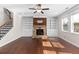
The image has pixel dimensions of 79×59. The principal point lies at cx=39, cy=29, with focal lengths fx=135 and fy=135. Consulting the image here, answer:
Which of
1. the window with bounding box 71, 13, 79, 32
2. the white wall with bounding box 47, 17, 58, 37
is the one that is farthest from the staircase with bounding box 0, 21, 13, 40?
the white wall with bounding box 47, 17, 58, 37

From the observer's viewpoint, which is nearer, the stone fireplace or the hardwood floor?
the hardwood floor

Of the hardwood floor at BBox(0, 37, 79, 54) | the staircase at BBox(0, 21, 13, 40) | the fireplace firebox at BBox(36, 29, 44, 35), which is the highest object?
the staircase at BBox(0, 21, 13, 40)

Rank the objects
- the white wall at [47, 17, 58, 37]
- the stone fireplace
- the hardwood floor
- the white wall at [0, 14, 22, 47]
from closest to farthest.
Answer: the hardwood floor, the white wall at [0, 14, 22, 47], the stone fireplace, the white wall at [47, 17, 58, 37]

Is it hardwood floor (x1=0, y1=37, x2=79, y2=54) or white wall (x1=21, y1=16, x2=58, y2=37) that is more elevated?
white wall (x1=21, y1=16, x2=58, y2=37)

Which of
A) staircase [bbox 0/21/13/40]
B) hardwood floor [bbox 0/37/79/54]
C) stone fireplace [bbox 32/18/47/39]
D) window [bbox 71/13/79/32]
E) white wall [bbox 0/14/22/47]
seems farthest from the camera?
stone fireplace [bbox 32/18/47/39]

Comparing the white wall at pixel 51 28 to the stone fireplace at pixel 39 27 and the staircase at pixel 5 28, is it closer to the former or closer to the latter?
the stone fireplace at pixel 39 27

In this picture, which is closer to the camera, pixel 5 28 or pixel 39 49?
pixel 39 49

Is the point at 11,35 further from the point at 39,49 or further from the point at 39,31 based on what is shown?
the point at 39,31

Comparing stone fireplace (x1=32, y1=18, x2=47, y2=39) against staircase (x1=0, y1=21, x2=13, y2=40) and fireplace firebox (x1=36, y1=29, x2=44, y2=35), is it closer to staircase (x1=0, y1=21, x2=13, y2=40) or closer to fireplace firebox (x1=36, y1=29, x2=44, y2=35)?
fireplace firebox (x1=36, y1=29, x2=44, y2=35)

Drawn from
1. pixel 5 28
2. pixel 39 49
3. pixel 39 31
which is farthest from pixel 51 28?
pixel 39 49

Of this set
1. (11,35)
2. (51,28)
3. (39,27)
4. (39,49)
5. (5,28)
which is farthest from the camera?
(51,28)

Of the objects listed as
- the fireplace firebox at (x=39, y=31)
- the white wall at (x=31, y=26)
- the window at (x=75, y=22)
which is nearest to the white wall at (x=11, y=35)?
the fireplace firebox at (x=39, y=31)

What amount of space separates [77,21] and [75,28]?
17.6 inches

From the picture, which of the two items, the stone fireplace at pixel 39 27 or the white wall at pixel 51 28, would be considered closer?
the stone fireplace at pixel 39 27
